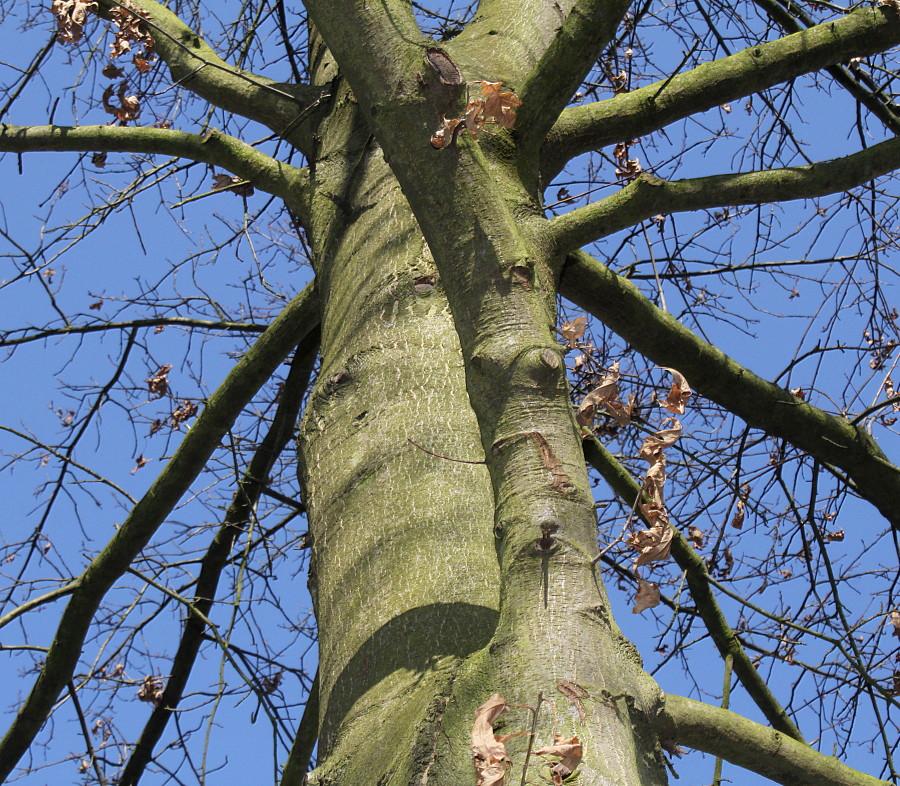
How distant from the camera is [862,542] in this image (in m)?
3.63

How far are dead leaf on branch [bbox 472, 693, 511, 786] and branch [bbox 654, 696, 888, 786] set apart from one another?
52 cm

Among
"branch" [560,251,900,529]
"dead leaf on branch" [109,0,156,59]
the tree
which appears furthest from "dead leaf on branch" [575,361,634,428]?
"dead leaf on branch" [109,0,156,59]

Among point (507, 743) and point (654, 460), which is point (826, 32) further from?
point (507, 743)

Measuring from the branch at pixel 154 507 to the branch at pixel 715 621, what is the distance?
1016 millimetres

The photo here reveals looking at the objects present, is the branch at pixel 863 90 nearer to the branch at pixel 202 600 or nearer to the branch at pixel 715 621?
the branch at pixel 715 621

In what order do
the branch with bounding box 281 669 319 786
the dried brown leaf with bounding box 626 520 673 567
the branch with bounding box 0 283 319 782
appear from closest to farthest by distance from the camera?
the dried brown leaf with bounding box 626 520 673 567
the branch with bounding box 281 669 319 786
the branch with bounding box 0 283 319 782

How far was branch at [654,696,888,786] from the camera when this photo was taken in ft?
4.82

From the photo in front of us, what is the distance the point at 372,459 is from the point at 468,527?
0.28 metres

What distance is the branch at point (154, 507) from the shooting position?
2.72 m

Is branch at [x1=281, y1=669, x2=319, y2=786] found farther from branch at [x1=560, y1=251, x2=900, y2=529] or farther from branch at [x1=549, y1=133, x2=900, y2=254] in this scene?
branch at [x1=549, y1=133, x2=900, y2=254]

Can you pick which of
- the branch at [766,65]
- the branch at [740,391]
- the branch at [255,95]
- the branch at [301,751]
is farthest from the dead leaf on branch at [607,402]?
the branch at [255,95]

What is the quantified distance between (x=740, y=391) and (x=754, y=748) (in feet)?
3.51

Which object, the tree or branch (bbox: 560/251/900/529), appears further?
branch (bbox: 560/251/900/529)

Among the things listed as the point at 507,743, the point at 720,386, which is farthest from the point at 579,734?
the point at 720,386
